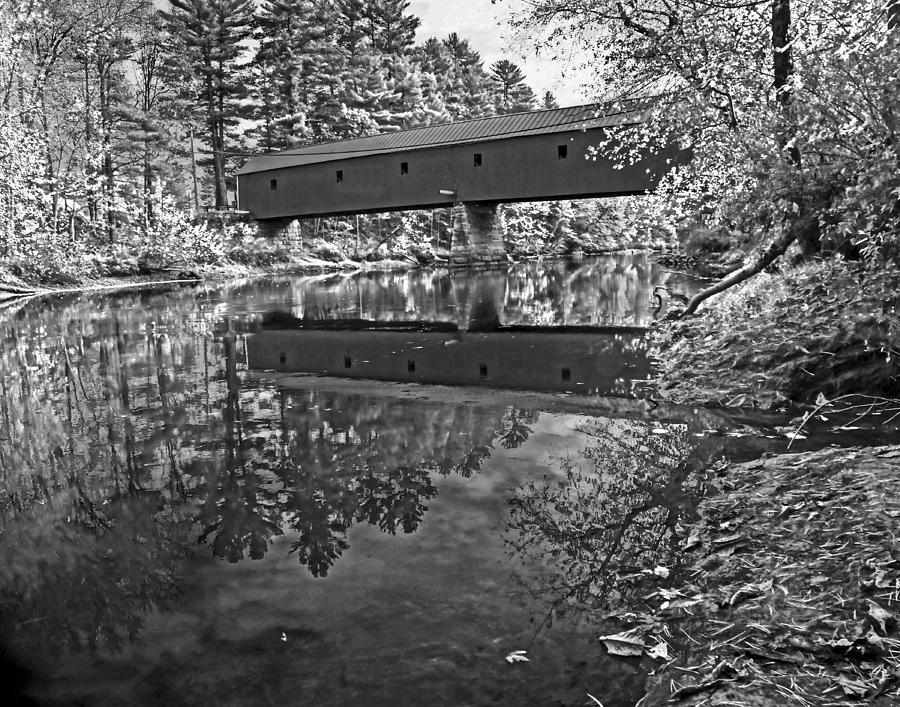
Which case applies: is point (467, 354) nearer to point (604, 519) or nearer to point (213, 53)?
point (604, 519)

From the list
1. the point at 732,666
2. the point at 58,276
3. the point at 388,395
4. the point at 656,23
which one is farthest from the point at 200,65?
the point at 732,666

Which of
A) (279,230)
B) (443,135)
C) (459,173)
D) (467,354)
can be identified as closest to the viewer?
(467,354)

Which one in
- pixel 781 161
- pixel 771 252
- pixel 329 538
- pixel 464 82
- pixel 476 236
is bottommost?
pixel 329 538

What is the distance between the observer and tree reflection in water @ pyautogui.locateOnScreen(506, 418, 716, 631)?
3031mm

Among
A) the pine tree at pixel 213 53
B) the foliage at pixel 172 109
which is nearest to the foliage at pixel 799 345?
the foliage at pixel 172 109

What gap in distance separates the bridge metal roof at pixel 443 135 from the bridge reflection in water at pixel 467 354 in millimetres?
14526

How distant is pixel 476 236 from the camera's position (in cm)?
3431

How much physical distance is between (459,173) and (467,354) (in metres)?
21.9

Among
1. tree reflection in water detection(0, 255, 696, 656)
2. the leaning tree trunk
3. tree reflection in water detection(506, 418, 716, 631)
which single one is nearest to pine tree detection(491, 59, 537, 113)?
the leaning tree trunk

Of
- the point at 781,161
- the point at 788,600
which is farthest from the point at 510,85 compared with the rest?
the point at 788,600

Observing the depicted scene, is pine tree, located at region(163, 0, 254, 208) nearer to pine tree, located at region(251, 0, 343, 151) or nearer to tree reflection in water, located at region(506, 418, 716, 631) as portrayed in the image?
pine tree, located at region(251, 0, 343, 151)

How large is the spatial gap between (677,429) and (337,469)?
289cm

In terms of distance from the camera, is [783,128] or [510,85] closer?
[783,128]

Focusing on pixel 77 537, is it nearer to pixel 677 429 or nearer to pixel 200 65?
pixel 677 429
